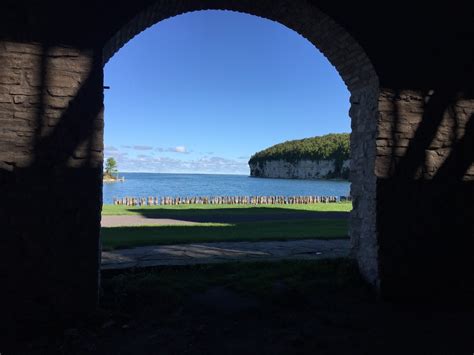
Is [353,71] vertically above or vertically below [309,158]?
below

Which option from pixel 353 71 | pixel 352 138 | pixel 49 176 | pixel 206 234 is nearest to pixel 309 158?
pixel 206 234

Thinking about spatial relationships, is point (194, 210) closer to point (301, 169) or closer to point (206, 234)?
point (206, 234)

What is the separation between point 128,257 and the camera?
21.2ft

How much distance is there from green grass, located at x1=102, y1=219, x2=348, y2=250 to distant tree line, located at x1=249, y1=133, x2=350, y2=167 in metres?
124

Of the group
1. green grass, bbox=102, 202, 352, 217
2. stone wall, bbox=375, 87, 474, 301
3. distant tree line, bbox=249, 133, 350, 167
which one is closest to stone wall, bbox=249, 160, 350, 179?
distant tree line, bbox=249, 133, 350, 167

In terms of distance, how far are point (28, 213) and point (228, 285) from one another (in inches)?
111

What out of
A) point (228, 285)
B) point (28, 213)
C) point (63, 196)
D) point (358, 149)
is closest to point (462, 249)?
point (358, 149)

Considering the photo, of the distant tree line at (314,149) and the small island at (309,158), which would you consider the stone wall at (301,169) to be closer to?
the small island at (309,158)

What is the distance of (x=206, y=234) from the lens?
9992 millimetres

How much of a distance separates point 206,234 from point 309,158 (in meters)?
145

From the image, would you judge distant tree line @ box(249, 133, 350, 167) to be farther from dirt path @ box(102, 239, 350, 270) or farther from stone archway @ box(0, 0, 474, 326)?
stone archway @ box(0, 0, 474, 326)

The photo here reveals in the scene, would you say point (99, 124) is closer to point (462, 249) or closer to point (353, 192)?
point (353, 192)

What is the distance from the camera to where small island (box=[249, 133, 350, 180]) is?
13538 centimetres

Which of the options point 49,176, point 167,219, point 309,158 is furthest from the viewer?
point 309,158
